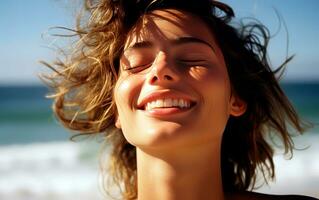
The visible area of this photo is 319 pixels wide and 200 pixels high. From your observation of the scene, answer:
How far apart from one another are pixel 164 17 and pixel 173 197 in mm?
853

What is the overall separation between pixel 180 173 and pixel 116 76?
2.22ft

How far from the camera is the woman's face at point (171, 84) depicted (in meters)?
2.31

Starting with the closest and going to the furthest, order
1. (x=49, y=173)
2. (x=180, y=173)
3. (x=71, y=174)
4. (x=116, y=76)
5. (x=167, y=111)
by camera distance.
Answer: (x=167, y=111), (x=180, y=173), (x=116, y=76), (x=71, y=174), (x=49, y=173)

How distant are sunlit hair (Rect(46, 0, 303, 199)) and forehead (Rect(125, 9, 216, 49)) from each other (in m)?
0.07

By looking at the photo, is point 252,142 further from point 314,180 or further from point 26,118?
point 26,118

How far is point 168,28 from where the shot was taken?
248cm

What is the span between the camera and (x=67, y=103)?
337 cm

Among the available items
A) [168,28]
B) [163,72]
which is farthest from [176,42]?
[163,72]

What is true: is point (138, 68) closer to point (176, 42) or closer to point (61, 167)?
point (176, 42)

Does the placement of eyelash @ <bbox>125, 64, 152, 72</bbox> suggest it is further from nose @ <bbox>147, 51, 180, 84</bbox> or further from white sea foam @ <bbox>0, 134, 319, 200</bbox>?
white sea foam @ <bbox>0, 134, 319, 200</bbox>

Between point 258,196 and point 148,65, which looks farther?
point 258,196

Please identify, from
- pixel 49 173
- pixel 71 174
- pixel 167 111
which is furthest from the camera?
pixel 49 173

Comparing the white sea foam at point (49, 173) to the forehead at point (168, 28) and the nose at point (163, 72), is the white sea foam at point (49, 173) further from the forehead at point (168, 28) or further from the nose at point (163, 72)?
the nose at point (163, 72)

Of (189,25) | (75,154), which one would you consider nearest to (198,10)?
(189,25)
